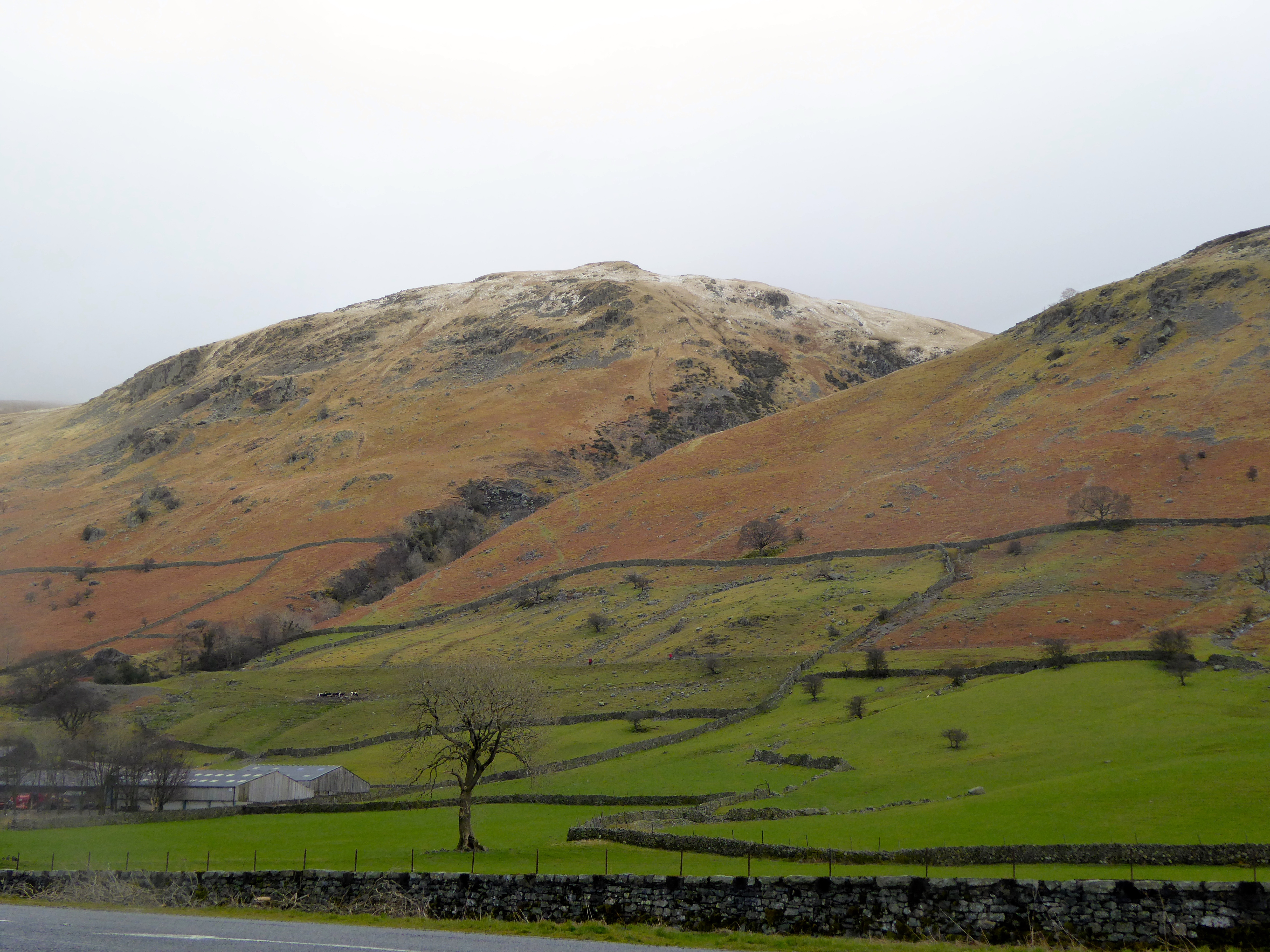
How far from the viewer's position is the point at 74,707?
229ft

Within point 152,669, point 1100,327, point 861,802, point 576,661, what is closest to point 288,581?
point 152,669

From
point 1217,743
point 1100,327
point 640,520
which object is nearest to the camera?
Answer: point 1217,743

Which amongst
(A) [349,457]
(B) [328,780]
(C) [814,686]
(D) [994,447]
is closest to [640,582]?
(C) [814,686]

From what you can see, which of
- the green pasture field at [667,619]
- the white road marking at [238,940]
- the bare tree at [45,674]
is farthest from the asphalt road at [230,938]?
the bare tree at [45,674]

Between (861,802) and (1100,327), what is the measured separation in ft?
326

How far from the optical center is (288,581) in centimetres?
10919

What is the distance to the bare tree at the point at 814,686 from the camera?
2098 inches

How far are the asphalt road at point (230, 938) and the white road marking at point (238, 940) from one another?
26 millimetres

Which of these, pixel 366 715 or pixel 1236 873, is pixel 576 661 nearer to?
pixel 366 715

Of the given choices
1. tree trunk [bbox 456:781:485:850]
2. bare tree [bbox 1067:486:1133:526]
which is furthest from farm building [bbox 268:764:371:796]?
bare tree [bbox 1067:486:1133:526]

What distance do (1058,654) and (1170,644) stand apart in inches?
211

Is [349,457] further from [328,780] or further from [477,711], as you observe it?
[477,711]

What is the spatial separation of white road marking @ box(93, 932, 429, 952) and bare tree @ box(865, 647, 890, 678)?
4356 cm

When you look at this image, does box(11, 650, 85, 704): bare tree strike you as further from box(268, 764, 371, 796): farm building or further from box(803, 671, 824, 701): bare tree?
box(803, 671, 824, 701): bare tree
